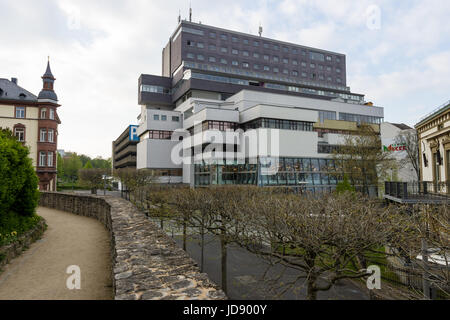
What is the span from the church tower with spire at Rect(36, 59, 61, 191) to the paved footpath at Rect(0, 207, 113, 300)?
30741 millimetres

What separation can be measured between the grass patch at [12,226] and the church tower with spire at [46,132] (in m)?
33.1

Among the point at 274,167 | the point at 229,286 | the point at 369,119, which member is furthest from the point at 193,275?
the point at 369,119

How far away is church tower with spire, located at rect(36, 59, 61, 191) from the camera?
4684 centimetres

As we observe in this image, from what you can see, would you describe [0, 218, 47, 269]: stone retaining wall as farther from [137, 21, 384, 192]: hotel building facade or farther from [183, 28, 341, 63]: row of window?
[183, 28, 341, 63]: row of window

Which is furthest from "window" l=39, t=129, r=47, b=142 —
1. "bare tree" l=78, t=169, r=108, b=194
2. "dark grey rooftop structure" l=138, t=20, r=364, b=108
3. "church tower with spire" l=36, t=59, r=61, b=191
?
"dark grey rooftop structure" l=138, t=20, r=364, b=108

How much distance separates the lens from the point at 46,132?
47.4m

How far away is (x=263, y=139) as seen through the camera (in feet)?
131

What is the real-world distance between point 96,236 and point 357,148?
99.7 feet

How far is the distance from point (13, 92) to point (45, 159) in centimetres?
1273

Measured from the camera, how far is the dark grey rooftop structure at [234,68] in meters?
64.5

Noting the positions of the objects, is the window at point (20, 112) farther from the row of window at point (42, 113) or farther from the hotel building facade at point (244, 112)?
the hotel building facade at point (244, 112)

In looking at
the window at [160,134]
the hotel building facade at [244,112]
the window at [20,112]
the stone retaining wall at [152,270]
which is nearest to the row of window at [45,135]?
the window at [20,112]

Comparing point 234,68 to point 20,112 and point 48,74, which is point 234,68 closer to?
point 48,74
